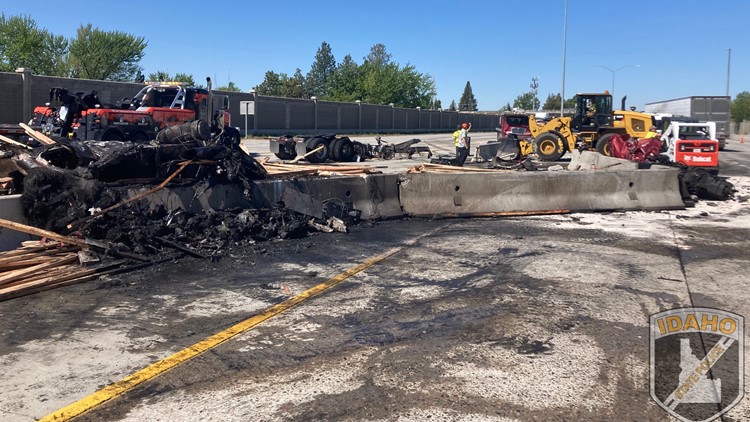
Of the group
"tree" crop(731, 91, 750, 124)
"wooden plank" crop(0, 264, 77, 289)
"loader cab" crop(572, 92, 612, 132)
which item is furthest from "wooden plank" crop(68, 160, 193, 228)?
"tree" crop(731, 91, 750, 124)

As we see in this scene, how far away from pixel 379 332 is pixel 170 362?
180cm

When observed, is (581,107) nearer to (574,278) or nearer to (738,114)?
(574,278)

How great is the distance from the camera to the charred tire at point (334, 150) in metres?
22.8

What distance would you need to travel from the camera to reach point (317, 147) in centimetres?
2219

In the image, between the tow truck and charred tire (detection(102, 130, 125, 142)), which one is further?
the tow truck

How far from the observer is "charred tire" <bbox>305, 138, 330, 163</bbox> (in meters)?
22.1

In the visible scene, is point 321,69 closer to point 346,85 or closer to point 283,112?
point 346,85

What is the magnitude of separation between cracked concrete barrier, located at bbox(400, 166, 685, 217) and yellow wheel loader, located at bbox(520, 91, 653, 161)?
35.4ft

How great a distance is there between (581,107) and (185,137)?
65.3 feet

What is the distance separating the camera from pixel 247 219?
9.59m

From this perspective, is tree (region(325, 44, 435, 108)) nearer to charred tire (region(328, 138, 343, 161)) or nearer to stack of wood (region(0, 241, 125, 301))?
charred tire (region(328, 138, 343, 161))

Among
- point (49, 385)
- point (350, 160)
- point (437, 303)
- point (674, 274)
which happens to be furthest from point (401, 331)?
point (350, 160)

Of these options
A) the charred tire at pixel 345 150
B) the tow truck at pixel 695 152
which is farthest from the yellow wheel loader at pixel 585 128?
the charred tire at pixel 345 150

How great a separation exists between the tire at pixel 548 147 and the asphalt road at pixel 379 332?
1499 cm
